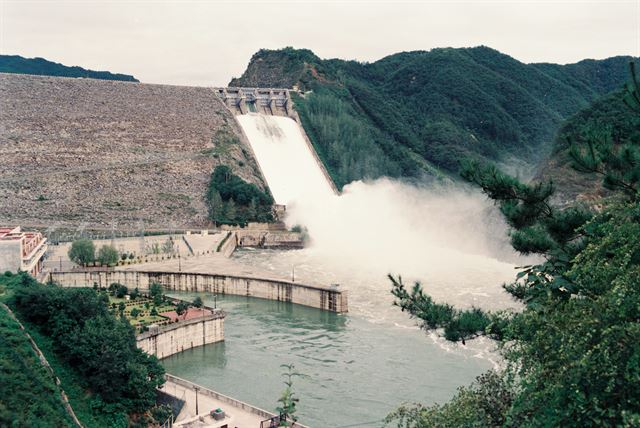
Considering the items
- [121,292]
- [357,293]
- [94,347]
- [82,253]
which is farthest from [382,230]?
[94,347]

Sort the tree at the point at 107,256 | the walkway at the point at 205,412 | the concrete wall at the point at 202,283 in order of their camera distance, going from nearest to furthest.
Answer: the walkway at the point at 205,412, the concrete wall at the point at 202,283, the tree at the point at 107,256

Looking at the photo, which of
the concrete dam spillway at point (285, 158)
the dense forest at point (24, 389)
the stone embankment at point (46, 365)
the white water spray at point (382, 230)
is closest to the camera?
the dense forest at point (24, 389)

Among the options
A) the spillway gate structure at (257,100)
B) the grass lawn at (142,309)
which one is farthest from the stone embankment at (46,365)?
the spillway gate structure at (257,100)

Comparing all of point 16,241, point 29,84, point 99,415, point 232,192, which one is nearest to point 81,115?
point 29,84

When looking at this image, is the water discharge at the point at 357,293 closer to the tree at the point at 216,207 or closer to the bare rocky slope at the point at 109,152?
the tree at the point at 216,207

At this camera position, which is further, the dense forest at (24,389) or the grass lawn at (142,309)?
the grass lawn at (142,309)
